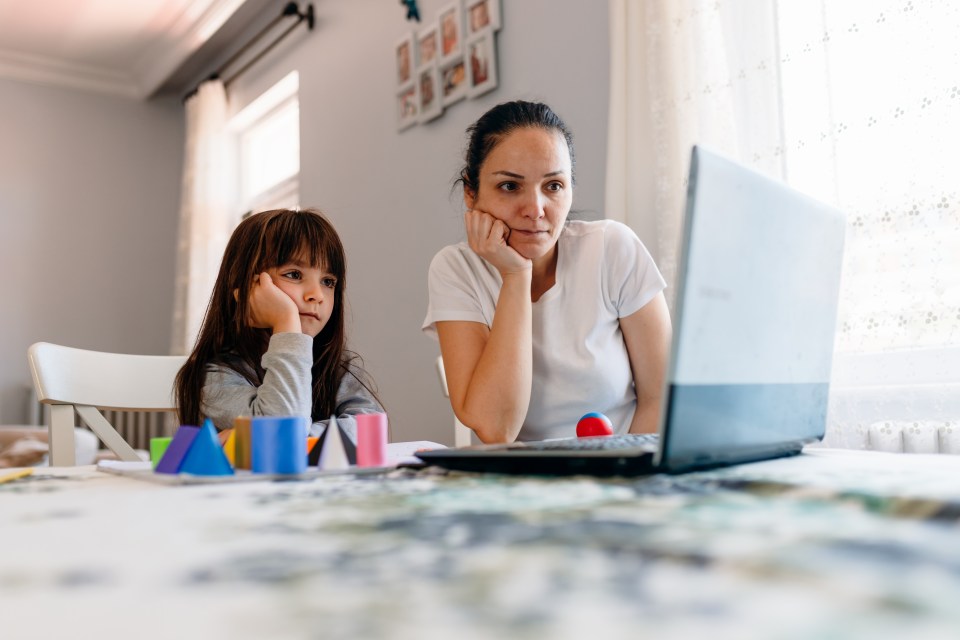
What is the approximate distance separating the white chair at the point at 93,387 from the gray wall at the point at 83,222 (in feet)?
11.3

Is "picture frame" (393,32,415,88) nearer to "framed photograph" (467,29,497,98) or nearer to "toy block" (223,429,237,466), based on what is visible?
"framed photograph" (467,29,497,98)

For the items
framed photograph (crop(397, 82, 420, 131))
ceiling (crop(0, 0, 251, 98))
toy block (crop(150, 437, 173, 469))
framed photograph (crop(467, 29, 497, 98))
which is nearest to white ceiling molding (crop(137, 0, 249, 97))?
ceiling (crop(0, 0, 251, 98))

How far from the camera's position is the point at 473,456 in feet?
1.83

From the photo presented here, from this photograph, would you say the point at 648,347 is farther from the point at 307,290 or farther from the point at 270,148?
the point at 270,148

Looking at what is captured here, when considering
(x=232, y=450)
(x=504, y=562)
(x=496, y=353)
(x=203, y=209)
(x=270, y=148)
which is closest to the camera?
(x=504, y=562)

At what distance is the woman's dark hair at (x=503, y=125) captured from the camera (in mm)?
1264

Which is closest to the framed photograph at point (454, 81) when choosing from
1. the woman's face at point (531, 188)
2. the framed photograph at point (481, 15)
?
the framed photograph at point (481, 15)

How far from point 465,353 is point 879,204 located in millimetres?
845

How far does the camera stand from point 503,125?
1.27m

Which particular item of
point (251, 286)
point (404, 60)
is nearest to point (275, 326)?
point (251, 286)

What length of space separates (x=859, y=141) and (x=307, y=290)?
3.54 feet

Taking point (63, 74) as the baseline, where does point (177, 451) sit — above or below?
below

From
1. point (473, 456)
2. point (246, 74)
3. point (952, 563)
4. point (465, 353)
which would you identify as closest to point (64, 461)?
point (465, 353)

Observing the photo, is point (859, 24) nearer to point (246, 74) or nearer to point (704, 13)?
point (704, 13)
